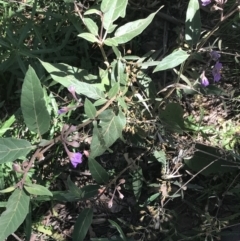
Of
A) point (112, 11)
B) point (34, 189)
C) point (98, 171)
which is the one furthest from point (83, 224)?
point (112, 11)

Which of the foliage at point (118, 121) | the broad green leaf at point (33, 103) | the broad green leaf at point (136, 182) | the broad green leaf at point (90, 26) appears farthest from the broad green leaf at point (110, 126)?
the broad green leaf at point (136, 182)

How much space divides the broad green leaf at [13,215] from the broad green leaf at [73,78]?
550mm

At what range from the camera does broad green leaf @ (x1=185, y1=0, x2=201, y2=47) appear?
1961 mm

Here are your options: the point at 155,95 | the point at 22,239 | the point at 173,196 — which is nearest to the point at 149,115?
the point at 155,95

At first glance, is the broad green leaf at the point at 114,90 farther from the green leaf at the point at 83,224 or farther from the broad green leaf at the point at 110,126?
the green leaf at the point at 83,224

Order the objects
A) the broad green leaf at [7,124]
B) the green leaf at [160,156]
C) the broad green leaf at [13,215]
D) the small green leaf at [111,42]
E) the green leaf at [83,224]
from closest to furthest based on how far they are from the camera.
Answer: the broad green leaf at [13,215] → the small green leaf at [111,42] → the green leaf at [83,224] → the green leaf at [160,156] → the broad green leaf at [7,124]

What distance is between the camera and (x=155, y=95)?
2.33 m

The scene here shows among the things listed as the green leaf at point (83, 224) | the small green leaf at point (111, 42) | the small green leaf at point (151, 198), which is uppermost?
the small green leaf at point (111, 42)

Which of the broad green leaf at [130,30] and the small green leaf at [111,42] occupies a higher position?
the small green leaf at [111,42]

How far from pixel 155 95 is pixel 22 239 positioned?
1.10m

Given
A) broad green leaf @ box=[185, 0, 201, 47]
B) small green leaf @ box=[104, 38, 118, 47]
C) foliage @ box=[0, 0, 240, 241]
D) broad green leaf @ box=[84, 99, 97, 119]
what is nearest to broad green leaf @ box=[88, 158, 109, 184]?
foliage @ box=[0, 0, 240, 241]

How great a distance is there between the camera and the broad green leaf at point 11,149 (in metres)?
1.75

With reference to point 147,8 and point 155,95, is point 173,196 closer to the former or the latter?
point 155,95

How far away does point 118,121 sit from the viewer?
6.50ft
